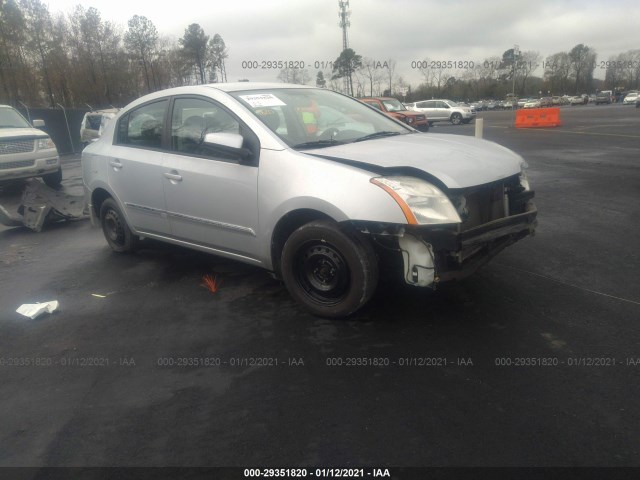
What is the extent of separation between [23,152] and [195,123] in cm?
835

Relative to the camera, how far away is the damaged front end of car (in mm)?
3152

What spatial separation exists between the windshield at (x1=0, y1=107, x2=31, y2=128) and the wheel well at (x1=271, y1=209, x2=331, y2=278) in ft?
34.6

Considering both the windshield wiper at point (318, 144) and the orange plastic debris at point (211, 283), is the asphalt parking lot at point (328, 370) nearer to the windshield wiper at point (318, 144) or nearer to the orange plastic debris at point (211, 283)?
the orange plastic debris at point (211, 283)

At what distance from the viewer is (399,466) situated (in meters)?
2.22

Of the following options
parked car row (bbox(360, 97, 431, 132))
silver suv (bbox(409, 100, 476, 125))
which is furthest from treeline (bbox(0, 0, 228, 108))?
parked car row (bbox(360, 97, 431, 132))

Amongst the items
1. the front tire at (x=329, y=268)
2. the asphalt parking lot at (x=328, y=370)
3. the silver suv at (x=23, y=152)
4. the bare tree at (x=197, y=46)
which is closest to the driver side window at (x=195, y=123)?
the front tire at (x=329, y=268)

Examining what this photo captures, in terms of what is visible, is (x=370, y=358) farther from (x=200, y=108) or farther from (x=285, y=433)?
(x=200, y=108)

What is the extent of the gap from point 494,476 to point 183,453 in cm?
140

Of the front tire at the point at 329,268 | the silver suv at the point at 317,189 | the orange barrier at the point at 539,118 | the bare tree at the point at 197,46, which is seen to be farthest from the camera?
the bare tree at the point at 197,46

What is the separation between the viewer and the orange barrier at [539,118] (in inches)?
983

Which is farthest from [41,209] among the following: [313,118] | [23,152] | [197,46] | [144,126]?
[197,46]

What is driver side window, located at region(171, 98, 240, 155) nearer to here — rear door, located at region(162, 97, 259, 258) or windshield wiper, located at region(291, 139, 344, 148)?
rear door, located at region(162, 97, 259, 258)

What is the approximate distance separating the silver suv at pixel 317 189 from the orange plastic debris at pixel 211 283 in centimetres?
35

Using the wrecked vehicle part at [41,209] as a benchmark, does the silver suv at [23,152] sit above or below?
above
